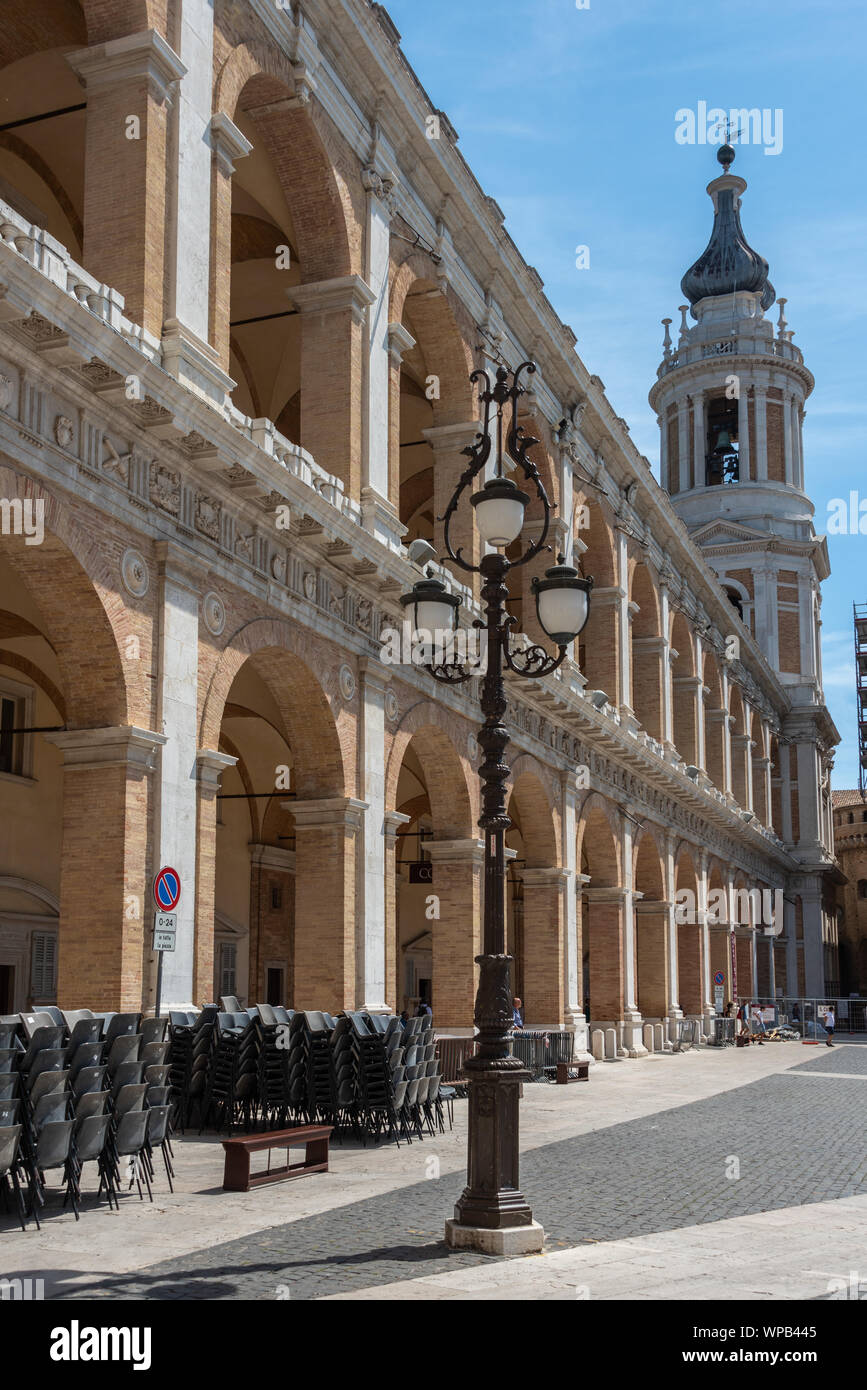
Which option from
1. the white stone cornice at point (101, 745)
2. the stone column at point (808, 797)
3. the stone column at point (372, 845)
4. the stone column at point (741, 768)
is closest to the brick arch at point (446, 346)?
the stone column at point (372, 845)

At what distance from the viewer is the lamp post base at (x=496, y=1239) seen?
827cm

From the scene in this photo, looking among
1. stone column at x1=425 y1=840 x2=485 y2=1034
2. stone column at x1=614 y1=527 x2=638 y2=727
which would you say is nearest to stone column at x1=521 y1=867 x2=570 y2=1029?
stone column at x1=425 y1=840 x2=485 y2=1034

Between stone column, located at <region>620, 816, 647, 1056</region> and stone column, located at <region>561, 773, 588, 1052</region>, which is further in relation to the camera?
stone column, located at <region>620, 816, 647, 1056</region>

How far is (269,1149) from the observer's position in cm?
1088

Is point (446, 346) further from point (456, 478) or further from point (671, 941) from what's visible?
point (671, 941)

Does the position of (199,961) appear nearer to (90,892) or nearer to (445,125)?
(90,892)

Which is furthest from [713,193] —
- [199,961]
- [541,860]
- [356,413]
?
[199,961]

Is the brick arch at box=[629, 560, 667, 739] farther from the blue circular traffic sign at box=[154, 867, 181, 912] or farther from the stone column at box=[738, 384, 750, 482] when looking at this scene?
the stone column at box=[738, 384, 750, 482]

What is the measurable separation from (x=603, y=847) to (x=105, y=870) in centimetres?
2062

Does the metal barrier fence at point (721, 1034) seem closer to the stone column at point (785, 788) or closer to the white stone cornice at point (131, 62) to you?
the stone column at point (785, 788)

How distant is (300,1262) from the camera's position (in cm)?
796

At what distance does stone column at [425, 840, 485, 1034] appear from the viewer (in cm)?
2302

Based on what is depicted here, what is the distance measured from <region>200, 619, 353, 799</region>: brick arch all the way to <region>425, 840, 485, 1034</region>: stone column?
15.7 feet
